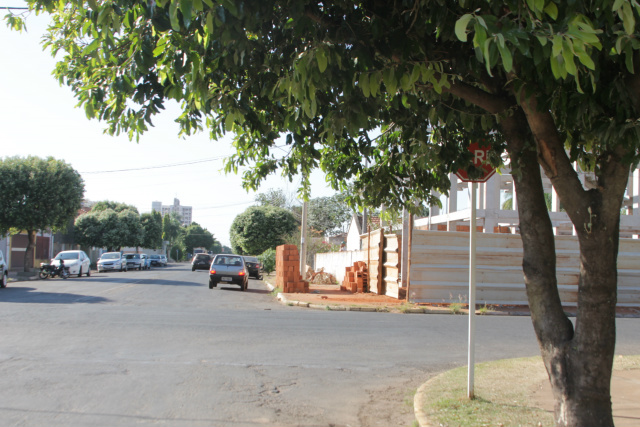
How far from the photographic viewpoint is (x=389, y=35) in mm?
4789

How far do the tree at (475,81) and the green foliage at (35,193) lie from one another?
30143 mm

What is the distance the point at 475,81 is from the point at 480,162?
1.06 m

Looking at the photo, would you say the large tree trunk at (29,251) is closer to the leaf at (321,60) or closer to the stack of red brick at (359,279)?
the stack of red brick at (359,279)

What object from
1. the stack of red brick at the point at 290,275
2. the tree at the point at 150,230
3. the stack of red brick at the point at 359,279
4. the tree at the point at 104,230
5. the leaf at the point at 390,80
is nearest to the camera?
the leaf at the point at 390,80

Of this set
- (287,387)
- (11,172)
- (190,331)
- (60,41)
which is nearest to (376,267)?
(190,331)

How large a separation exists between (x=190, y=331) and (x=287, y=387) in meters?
4.33

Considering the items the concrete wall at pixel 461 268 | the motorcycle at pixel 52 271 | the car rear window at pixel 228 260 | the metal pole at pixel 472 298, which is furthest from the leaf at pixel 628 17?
the motorcycle at pixel 52 271

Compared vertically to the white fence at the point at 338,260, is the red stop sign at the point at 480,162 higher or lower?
higher

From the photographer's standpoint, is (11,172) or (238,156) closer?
(238,156)

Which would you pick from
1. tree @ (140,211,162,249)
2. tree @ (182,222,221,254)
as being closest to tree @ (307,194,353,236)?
tree @ (140,211,162,249)

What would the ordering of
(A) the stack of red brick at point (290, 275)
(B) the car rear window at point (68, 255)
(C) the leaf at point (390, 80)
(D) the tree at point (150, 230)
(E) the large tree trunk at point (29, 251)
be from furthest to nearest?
(D) the tree at point (150, 230) → (E) the large tree trunk at point (29, 251) → (B) the car rear window at point (68, 255) → (A) the stack of red brick at point (290, 275) → (C) the leaf at point (390, 80)

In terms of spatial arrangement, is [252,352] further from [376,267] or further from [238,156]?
[376,267]

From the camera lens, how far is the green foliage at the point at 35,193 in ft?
106

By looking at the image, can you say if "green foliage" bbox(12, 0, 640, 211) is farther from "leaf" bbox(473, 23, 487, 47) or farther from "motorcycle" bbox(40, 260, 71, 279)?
"motorcycle" bbox(40, 260, 71, 279)
